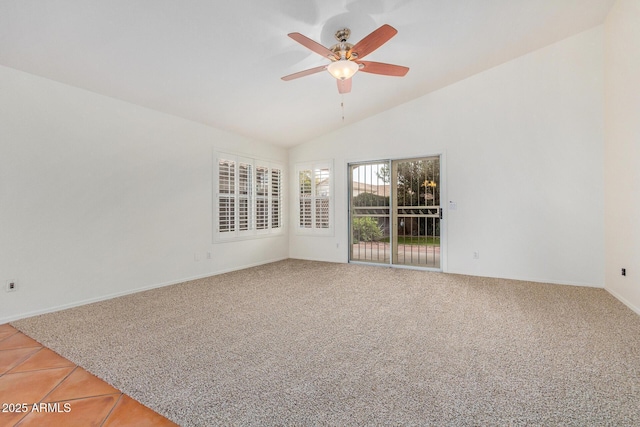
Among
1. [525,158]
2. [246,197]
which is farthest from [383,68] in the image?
[246,197]

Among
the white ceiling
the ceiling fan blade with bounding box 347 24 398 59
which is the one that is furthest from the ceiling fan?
the white ceiling

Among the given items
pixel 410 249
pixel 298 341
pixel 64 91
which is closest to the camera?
pixel 298 341

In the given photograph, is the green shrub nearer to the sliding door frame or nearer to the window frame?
the sliding door frame

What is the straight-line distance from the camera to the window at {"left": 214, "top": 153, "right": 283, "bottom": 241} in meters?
4.92

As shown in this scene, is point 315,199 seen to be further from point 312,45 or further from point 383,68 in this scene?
point 312,45

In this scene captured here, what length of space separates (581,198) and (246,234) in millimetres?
5063

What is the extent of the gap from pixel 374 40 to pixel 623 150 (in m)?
3.14

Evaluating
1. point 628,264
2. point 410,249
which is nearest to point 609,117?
point 628,264

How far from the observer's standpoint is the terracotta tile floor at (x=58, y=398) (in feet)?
4.86

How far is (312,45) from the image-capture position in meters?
2.43

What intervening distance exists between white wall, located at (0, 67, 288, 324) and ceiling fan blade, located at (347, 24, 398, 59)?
2.92 m

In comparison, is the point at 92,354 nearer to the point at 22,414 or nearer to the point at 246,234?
the point at 22,414

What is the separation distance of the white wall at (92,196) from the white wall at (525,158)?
2.82 metres

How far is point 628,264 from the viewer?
127 inches
